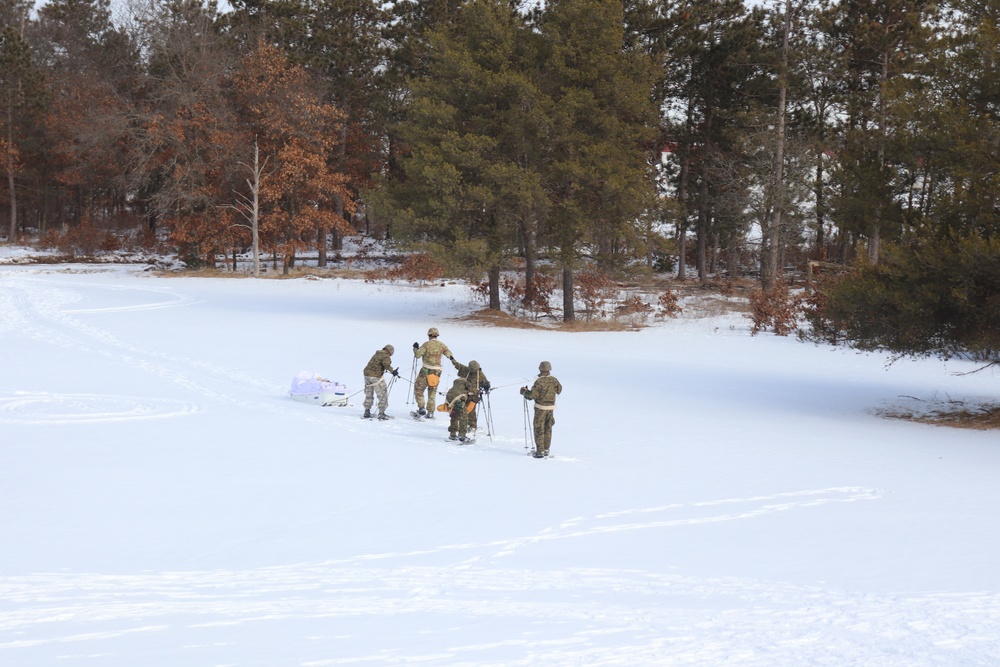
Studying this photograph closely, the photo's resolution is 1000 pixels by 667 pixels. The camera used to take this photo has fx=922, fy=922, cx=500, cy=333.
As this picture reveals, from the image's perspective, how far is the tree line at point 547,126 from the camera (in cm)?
1877

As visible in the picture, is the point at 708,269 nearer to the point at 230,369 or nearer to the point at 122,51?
the point at 230,369

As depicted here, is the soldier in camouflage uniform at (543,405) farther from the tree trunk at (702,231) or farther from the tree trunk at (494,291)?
the tree trunk at (702,231)

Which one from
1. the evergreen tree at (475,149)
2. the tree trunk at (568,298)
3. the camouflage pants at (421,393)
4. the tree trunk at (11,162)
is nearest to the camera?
the camouflage pants at (421,393)

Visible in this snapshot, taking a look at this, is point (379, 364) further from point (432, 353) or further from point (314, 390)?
point (314, 390)

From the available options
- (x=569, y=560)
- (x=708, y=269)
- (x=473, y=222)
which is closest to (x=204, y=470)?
(x=569, y=560)

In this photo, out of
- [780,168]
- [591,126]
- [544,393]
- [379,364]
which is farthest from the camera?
[780,168]

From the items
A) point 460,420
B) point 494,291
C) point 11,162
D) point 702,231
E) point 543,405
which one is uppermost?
point 11,162

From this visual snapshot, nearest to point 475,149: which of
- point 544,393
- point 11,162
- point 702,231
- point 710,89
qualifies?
point 710,89

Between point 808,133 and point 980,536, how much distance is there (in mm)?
31385

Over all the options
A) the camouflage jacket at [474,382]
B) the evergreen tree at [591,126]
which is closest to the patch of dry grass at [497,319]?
the evergreen tree at [591,126]

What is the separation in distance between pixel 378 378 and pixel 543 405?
12.8 feet

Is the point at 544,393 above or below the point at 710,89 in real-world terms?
below

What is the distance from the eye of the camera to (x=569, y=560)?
9016mm

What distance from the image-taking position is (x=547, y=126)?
3083cm
